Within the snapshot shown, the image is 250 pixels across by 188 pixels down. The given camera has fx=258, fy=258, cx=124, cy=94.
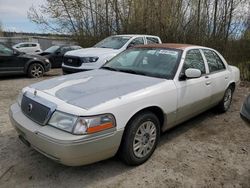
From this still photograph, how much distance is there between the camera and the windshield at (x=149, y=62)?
395 centimetres

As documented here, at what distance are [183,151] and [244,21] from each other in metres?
9.13

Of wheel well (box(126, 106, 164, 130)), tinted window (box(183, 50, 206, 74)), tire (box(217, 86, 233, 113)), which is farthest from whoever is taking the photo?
tire (box(217, 86, 233, 113))

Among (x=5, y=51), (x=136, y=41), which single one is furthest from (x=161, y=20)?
(x=5, y=51)

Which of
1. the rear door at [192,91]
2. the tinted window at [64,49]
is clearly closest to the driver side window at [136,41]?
the rear door at [192,91]

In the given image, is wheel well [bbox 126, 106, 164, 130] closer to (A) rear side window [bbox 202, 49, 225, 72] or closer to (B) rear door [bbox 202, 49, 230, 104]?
(B) rear door [bbox 202, 49, 230, 104]

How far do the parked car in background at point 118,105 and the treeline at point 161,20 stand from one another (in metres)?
7.10

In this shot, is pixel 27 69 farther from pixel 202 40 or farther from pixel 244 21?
pixel 244 21

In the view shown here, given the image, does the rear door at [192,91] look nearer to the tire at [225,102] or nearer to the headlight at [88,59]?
the tire at [225,102]

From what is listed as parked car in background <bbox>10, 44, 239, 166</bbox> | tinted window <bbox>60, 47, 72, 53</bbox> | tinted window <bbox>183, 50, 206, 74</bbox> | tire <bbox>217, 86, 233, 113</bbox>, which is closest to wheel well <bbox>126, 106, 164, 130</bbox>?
parked car in background <bbox>10, 44, 239, 166</bbox>

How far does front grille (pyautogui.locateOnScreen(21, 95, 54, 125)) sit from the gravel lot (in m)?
0.69

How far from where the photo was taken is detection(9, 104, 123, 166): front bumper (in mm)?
2660

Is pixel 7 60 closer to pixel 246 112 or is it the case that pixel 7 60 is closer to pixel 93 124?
pixel 93 124

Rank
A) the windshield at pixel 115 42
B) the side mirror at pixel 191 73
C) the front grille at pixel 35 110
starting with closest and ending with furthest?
the front grille at pixel 35 110 → the side mirror at pixel 191 73 → the windshield at pixel 115 42

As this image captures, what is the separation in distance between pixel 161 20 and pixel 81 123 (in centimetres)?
1150
